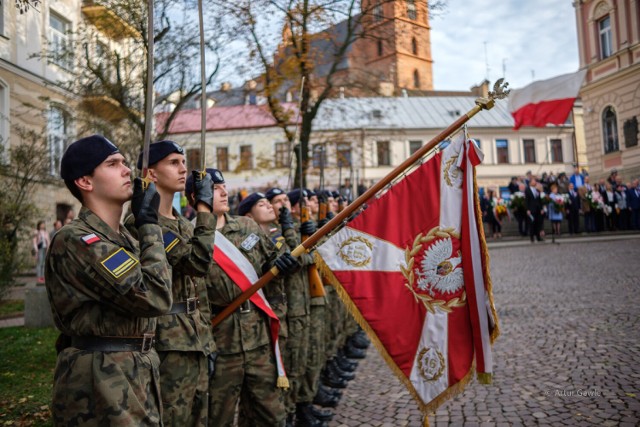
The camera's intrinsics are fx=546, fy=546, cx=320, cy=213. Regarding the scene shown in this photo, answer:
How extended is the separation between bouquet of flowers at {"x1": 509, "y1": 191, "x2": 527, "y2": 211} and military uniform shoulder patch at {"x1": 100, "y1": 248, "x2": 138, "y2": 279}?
17.9m

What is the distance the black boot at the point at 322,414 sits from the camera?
15.4ft

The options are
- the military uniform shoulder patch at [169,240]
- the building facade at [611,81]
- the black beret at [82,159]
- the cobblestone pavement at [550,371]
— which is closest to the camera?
the black beret at [82,159]

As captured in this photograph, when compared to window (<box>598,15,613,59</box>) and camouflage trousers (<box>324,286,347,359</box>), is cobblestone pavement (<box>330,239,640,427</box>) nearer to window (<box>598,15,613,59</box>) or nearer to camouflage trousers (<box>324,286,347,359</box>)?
camouflage trousers (<box>324,286,347,359</box>)

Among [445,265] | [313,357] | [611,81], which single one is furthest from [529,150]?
[445,265]

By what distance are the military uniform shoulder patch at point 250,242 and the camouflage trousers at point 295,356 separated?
1.00m

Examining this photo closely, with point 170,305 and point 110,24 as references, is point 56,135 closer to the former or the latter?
point 110,24

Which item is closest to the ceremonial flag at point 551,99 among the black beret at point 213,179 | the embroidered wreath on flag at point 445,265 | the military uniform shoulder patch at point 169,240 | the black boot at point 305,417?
the embroidered wreath on flag at point 445,265

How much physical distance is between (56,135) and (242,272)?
1204 cm

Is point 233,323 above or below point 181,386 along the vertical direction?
above

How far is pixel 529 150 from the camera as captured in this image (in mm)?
44625

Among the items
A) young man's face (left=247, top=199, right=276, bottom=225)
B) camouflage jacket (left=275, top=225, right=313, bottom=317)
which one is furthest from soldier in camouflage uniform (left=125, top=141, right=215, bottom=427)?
camouflage jacket (left=275, top=225, right=313, bottom=317)

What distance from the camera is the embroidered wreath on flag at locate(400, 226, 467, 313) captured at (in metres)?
3.80

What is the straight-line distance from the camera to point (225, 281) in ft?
12.4

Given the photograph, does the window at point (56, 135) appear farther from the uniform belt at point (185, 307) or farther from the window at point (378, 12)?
the uniform belt at point (185, 307)
